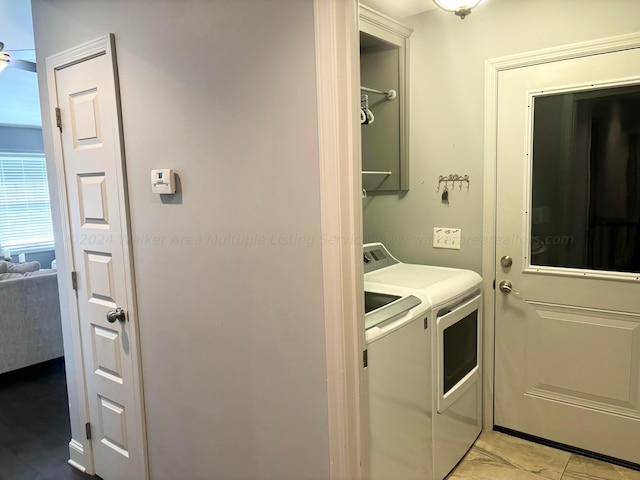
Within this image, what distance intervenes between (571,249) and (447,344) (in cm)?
89

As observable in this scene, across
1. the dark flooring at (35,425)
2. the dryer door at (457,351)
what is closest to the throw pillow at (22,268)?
the dark flooring at (35,425)

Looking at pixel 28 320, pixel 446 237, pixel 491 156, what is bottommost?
pixel 28 320

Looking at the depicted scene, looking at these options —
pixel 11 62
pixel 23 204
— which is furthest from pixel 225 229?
pixel 23 204

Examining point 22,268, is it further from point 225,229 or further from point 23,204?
point 225,229

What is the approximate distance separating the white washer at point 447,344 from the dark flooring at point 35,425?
1853mm

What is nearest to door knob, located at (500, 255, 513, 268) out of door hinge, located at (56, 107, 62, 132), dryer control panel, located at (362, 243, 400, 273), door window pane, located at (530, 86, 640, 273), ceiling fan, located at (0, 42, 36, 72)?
door window pane, located at (530, 86, 640, 273)

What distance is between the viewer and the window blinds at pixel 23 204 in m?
7.01

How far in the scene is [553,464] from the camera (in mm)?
2346

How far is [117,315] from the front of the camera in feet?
6.67

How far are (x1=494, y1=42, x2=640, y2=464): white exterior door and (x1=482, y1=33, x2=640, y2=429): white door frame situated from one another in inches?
1.1

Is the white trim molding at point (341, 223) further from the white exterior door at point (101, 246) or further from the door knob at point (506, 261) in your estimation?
the door knob at point (506, 261)

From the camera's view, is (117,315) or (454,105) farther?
(454,105)

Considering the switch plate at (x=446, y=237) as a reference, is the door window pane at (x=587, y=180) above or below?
above

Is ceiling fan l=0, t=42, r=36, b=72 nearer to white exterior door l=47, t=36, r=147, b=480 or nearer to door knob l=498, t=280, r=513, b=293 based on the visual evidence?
white exterior door l=47, t=36, r=147, b=480
